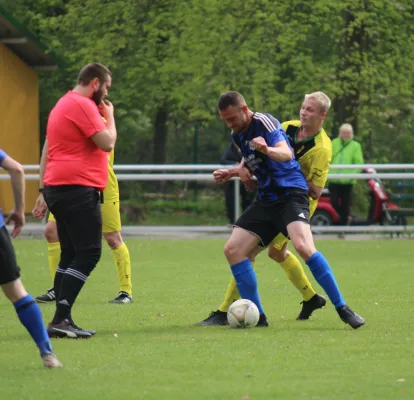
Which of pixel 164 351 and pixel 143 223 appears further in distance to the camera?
pixel 143 223

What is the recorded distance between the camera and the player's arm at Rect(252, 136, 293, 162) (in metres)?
8.38

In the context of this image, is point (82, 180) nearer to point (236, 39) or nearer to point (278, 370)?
point (278, 370)

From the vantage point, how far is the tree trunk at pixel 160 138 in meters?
31.7

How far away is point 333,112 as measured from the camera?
2770cm

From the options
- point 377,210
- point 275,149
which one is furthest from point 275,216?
point 377,210

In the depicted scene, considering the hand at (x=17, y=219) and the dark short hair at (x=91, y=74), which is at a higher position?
the dark short hair at (x=91, y=74)

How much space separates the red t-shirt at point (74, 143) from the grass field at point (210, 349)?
1.23 metres

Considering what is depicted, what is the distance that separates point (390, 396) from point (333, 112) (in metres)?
21.8

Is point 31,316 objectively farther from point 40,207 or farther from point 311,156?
point 40,207

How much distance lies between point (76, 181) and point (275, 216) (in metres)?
1.69

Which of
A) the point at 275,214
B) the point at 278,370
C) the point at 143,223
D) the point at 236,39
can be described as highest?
the point at 236,39

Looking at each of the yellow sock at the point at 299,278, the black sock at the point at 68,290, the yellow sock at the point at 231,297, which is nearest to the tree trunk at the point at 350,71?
the yellow sock at the point at 299,278

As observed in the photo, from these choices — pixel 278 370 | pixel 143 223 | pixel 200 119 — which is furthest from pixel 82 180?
pixel 200 119

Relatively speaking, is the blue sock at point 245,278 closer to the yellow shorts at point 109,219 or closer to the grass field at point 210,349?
the grass field at point 210,349
